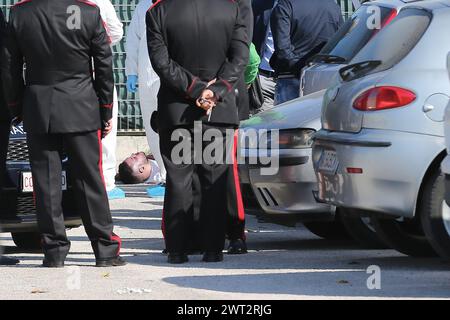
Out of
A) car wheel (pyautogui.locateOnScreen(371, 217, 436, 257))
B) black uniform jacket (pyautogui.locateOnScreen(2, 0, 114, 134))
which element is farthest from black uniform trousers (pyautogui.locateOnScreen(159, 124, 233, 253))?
car wheel (pyautogui.locateOnScreen(371, 217, 436, 257))

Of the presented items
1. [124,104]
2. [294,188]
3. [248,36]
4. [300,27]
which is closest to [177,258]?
[294,188]

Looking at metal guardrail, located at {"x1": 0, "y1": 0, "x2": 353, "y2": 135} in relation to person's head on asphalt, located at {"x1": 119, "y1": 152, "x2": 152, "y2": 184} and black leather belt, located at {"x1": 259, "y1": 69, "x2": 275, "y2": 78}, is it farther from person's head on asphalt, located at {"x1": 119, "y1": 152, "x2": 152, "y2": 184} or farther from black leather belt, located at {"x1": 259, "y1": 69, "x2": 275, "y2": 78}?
black leather belt, located at {"x1": 259, "y1": 69, "x2": 275, "y2": 78}

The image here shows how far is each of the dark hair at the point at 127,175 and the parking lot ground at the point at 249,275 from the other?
6.03 metres

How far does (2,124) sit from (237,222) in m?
1.80

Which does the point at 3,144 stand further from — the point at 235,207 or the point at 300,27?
the point at 300,27

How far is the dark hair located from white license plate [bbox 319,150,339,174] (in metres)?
8.33

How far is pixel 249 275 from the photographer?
29.2 feet

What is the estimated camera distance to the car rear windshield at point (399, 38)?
8.92 metres

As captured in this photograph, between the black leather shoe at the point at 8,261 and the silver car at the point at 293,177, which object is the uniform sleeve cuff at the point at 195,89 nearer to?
the silver car at the point at 293,177

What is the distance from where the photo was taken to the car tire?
→ 10.9 meters

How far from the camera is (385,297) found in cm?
773

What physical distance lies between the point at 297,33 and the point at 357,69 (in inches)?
168

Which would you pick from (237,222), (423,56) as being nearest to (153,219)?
(237,222)

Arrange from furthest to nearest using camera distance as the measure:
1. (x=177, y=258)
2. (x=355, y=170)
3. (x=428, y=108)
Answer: (x=177, y=258) → (x=355, y=170) → (x=428, y=108)
